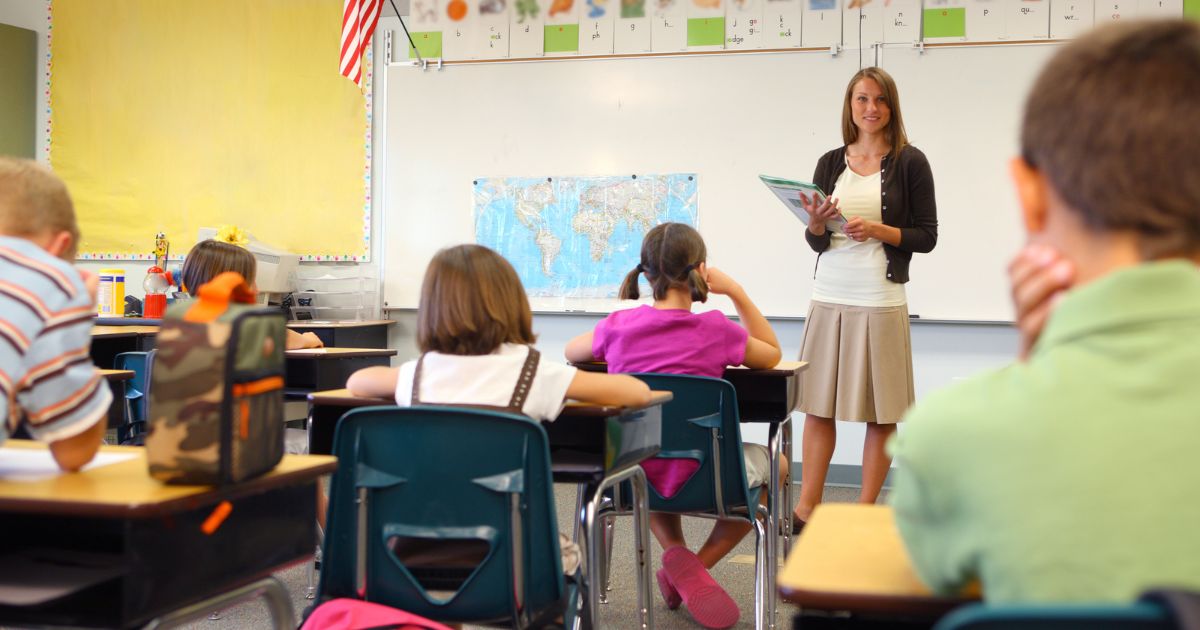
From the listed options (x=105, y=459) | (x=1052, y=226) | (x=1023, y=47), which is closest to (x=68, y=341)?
(x=105, y=459)

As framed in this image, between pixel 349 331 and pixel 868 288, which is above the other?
pixel 868 288

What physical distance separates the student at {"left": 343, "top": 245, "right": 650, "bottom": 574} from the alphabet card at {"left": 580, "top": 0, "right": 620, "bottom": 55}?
356 centimetres

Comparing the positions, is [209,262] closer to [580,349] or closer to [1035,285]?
[580,349]

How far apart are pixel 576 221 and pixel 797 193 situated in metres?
2.13

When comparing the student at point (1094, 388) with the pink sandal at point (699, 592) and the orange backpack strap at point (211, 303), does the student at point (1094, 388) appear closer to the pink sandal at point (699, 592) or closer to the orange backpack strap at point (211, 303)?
the orange backpack strap at point (211, 303)

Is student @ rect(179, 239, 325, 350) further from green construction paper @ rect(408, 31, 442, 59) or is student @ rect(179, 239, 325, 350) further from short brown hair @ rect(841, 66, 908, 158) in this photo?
green construction paper @ rect(408, 31, 442, 59)

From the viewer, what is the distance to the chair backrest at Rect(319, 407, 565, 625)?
5.51ft

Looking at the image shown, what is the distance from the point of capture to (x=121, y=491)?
4.09 ft

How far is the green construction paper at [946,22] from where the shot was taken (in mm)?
5004

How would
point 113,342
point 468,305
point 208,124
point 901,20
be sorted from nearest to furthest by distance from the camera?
Answer: point 468,305
point 113,342
point 901,20
point 208,124

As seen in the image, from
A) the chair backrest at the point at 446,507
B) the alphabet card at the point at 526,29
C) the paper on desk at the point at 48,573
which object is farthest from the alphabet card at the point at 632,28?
the paper on desk at the point at 48,573

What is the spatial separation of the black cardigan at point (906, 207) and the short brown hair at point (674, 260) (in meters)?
1.01

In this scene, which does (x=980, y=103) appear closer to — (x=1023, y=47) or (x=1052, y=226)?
(x=1023, y=47)

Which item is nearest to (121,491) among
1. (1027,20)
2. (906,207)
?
(906,207)
